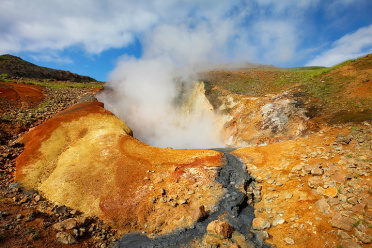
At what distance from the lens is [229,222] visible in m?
12.1

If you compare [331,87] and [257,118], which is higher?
[331,87]

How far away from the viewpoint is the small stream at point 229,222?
11.2 meters

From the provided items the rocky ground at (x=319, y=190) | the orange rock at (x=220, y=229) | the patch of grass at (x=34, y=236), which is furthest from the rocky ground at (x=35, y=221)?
the rocky ground at (x=319, y=190)

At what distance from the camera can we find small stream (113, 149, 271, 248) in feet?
36.7

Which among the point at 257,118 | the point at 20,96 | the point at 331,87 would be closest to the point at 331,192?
the point at 257,118

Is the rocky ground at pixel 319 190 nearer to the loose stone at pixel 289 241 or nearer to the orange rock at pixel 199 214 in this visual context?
the loose stone at pixel 289 241

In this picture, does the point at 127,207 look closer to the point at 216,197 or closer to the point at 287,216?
the point at 216,197

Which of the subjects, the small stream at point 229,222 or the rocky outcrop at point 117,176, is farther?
the rocky outcrop at point 117,176

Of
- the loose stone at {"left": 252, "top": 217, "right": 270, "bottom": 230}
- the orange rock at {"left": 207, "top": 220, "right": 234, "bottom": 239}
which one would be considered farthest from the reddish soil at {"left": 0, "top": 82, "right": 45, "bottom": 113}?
the loose stone at {"left": 252, "top": 217, "right": 270, "bottom": 230}

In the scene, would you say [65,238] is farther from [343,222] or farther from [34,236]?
[343,222]

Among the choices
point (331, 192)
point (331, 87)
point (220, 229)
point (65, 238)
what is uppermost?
point (331, 87)

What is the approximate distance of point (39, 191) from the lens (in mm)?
14648

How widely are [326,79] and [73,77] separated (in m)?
65.7

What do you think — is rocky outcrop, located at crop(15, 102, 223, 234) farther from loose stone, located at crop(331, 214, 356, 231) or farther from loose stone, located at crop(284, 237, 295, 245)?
loose stone, located at crop(331, 214, 356, 231)
